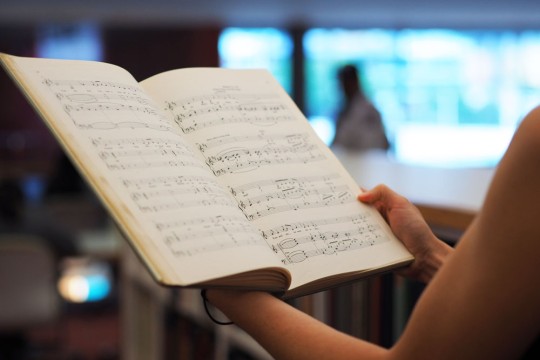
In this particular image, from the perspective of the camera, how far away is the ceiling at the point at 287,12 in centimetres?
942

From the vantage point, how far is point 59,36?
11.4 m

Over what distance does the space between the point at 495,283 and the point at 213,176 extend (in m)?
0.40

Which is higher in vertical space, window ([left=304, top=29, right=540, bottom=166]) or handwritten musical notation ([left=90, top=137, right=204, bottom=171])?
handwritten musical notation ([left=90, top=137, right=204, bottom=171])

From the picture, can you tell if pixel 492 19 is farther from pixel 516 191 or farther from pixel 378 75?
pixel 516 191

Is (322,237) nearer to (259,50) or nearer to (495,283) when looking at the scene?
(495,283)

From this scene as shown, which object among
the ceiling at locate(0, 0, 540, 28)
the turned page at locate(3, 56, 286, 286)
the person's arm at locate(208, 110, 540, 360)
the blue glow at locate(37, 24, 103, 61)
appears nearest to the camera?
the person's arm at locate(208, 110, 540, 360)

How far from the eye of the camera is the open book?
36.2 inches

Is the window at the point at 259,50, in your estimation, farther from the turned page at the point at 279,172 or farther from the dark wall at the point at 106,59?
the turned page at the point at 279,172

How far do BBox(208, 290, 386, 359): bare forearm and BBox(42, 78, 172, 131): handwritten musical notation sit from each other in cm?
23

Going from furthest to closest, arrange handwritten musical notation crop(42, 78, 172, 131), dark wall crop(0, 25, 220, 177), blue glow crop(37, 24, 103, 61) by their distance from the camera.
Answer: blue glow crop(37, 24, 103, 61), dark wall crop(0, 25, 220, 177), handwritten musical notation crop(42, 78, 172, 131)

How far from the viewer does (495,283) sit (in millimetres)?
770

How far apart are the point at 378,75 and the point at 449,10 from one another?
58.9 inches

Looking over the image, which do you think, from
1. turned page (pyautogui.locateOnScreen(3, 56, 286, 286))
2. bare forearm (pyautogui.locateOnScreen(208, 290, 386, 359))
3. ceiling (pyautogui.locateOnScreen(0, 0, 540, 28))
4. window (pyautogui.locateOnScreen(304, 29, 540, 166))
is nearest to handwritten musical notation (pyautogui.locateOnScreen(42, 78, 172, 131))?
turned page (pyautogui.locateOnScreen(3, 56, 286, 286))

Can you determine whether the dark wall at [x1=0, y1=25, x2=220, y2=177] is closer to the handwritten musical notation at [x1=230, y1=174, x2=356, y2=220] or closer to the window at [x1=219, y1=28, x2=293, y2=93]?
the window at [x1=219, y1=28, x2=293, y2=93]
